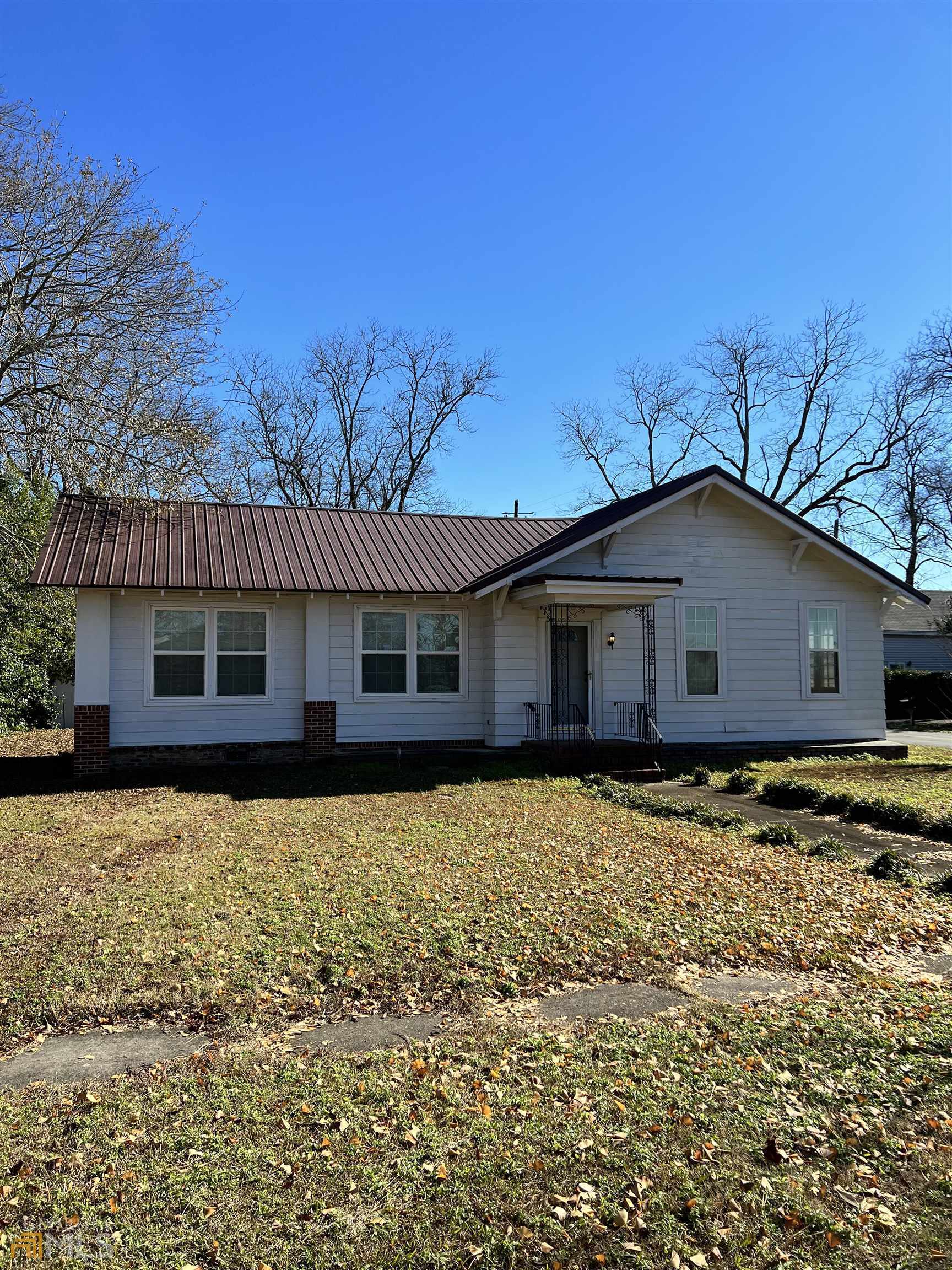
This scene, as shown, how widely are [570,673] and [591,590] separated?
86.8 inches

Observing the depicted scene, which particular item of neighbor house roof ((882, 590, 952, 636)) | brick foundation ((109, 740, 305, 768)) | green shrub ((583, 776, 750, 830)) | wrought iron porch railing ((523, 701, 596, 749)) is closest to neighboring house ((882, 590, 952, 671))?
neighbor house roof ((882, 590, 952, 636))

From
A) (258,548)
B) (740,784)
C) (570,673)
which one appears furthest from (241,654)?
(740,784)

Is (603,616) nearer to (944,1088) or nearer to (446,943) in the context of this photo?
(446,943)

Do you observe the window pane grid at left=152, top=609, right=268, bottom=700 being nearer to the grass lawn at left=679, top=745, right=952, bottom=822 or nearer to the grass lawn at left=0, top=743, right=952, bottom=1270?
the grass lawn at left=0, top=743, right=952, bottom=1270

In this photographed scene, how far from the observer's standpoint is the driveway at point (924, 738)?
19.5 m

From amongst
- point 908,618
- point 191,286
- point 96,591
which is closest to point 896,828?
point 96,591

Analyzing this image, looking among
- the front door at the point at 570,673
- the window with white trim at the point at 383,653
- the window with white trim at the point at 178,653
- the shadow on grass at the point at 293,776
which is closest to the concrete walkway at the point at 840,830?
the shadow on grass at the point at 293,776

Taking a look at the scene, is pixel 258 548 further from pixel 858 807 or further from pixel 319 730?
pixel 858 807

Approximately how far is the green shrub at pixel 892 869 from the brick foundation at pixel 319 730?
906 centimetres

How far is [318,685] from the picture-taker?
47.7ft

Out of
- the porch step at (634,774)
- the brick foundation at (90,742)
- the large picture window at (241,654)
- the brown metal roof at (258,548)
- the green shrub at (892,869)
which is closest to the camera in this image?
the green shrub at (892,869)

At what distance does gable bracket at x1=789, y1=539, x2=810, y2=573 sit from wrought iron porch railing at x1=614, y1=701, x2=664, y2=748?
418 centimetres

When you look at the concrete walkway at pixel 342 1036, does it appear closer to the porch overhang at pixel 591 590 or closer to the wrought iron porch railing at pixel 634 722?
the porch overhang at pixel 591 590

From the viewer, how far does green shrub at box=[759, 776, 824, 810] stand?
11.1 metres
